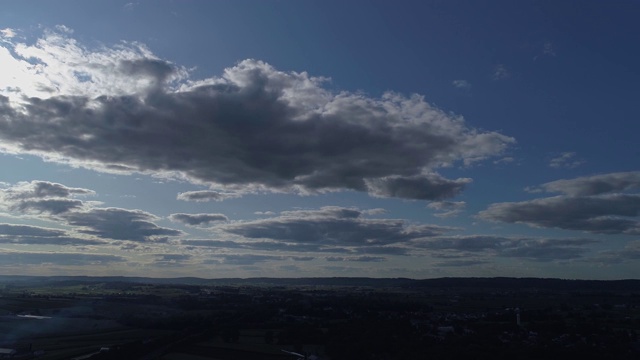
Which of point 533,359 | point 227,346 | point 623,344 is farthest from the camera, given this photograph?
point 227,346

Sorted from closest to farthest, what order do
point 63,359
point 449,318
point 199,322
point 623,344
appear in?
point 63,359 → point 623,344 → point 199,322 → point 449,318

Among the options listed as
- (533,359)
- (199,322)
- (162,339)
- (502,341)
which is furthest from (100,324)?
(533,359)

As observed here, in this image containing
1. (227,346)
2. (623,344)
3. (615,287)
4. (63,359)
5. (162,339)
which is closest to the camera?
(63,359)

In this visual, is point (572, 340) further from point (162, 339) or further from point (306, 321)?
point (162, 339)

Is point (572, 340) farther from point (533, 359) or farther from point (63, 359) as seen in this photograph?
point (63, 359)

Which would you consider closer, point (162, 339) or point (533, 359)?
point (533, 359)

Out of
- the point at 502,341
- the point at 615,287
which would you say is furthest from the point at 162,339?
the point at 615,287

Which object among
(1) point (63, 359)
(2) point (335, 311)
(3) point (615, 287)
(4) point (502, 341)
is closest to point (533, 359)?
(4) point (502, 341)

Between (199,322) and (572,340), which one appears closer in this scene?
(572,340)

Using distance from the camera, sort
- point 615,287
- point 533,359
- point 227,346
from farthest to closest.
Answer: point 615,287
point 227,346
point 533,359
